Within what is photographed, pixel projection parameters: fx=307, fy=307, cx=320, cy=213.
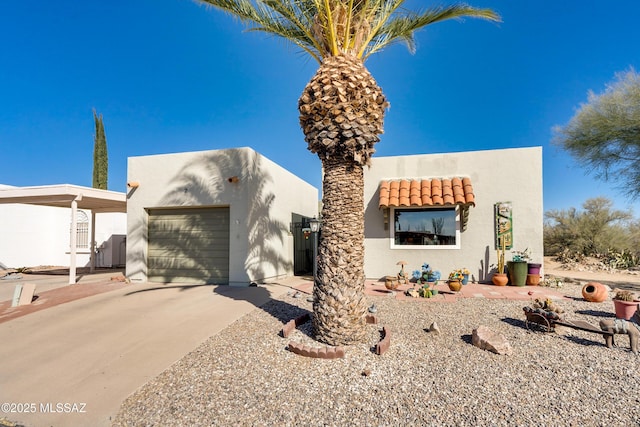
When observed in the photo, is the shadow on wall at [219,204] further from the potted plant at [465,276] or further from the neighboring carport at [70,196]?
the potted plant at [465,276]

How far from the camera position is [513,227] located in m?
10.7

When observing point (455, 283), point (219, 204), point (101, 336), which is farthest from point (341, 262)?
point (219, 204)

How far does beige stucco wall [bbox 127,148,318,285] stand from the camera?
34.9ft

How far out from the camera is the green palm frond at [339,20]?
5457 mm

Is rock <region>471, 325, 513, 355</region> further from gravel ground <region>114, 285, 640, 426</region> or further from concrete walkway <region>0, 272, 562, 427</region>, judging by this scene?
concrete walkway <region>0, 272, 562, 427</region>

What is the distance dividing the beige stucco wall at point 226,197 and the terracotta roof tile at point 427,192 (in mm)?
4446

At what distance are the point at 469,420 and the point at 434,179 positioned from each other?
30.4 feet

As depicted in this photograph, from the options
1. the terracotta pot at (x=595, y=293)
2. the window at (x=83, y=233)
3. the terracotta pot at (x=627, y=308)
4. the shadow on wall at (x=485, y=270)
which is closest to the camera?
the terracotta pot at (x=627, y=308)

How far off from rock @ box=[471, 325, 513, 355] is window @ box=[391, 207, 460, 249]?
251 inches

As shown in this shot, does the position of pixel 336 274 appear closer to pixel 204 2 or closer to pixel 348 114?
pixel 348 114

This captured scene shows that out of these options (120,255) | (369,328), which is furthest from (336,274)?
(120,255)

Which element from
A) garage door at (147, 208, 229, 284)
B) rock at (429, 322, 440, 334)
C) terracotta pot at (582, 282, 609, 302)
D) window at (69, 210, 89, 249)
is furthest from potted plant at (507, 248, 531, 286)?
window at (69, 210, 89, 249)

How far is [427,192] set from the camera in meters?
10.7

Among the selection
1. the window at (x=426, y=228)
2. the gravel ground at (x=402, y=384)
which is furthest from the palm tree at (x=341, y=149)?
the window at (x=426, y=228)
